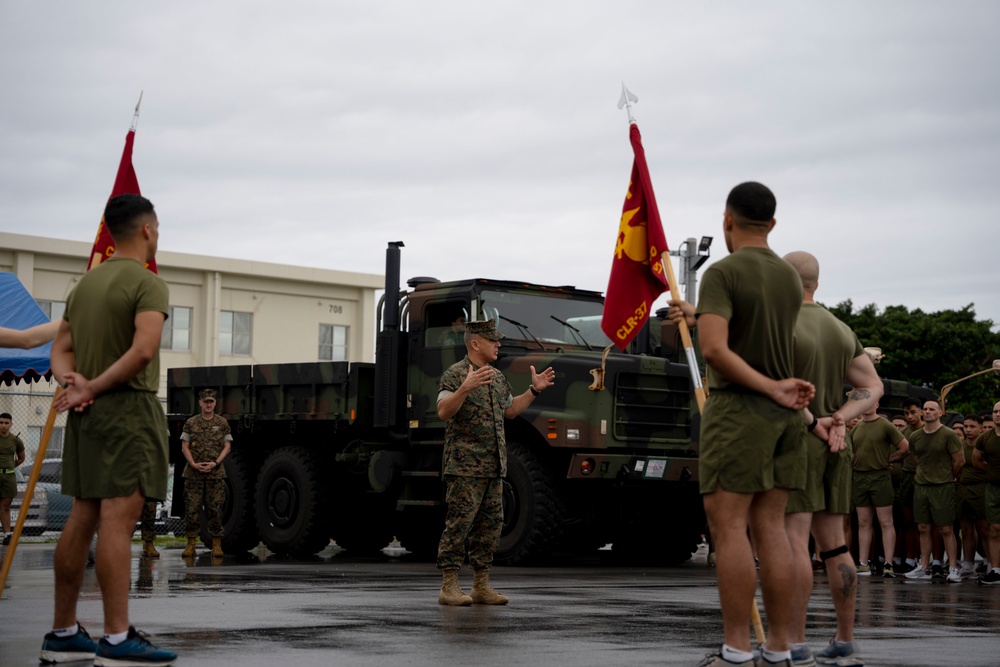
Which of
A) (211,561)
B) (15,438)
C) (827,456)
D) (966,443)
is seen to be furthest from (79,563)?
(15,438)

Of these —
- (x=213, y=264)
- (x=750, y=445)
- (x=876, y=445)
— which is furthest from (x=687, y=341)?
(x=213, y=264)

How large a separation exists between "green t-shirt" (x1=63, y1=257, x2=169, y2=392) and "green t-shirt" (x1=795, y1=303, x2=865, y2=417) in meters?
2.69

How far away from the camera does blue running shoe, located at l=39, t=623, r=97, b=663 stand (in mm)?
5828

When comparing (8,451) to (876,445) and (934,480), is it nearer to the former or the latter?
(876,445)

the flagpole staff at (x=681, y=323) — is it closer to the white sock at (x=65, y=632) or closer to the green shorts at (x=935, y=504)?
the white sock at (x=65, y=632)

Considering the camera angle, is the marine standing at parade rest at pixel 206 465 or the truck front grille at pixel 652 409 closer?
the truck front grille at pixel 652 409

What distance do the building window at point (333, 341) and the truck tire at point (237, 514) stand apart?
32.8m

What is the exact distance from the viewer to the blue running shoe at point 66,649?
5.83m

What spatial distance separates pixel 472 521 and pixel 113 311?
3861 millimetres

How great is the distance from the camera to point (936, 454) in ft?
46.3

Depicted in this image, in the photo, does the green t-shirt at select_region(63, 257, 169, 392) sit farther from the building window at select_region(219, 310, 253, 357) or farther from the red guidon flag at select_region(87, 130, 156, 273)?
the building window at select_region(219, 310, 253, 357)

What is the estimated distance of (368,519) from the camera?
17.3 meters

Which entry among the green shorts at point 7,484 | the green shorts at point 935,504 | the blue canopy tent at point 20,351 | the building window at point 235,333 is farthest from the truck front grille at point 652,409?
the building window at point 235,333

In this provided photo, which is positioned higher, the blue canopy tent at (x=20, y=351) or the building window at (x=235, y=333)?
the building window at (x=235, y=333)
